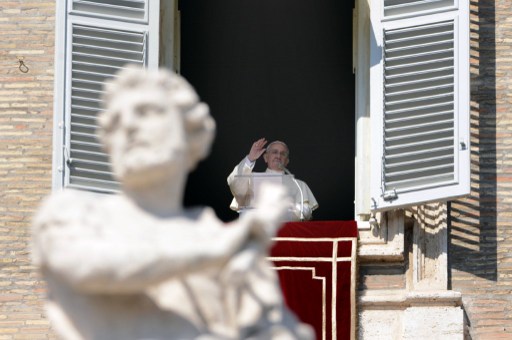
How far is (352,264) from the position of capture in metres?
A: 18.8

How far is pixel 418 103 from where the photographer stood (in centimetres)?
1834

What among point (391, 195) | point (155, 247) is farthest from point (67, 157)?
point (155, 247)

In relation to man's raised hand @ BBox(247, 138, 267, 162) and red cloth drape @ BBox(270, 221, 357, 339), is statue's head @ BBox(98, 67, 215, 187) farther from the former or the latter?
man's raised hand @ BBox(247, 138, 267, 162)

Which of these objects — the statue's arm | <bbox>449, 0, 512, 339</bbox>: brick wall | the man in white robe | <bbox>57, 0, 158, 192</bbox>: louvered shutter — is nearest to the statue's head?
the statue's arm

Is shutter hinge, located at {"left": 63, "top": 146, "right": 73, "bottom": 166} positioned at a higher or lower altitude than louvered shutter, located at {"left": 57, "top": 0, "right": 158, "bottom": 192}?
lower

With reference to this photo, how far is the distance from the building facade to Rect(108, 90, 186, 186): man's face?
30.7 ft

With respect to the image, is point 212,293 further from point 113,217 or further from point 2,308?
point 2,308

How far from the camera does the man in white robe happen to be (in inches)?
765

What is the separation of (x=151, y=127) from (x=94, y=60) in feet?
31.0

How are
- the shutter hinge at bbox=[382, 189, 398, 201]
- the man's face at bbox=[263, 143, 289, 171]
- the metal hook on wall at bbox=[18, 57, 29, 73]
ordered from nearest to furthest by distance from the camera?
the shutter hinge at bbox=[382, 189, 398, 201] → the metal hook on wall at bbox=[18, 57, 29, 73] → the man's face at bbox=[263, 143, 289, 171]

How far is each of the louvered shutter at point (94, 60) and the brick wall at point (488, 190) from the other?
2429 mm

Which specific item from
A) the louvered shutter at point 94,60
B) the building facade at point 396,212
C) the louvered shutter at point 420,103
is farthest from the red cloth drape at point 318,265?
the louvered shutter at point 94,60

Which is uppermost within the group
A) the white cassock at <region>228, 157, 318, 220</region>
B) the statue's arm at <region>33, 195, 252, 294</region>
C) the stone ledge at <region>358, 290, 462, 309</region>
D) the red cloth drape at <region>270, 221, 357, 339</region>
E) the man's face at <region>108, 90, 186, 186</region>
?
the man's face at <region>108, 90, 186, 186</region>

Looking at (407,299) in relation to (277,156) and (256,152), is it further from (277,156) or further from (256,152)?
(256,152)
